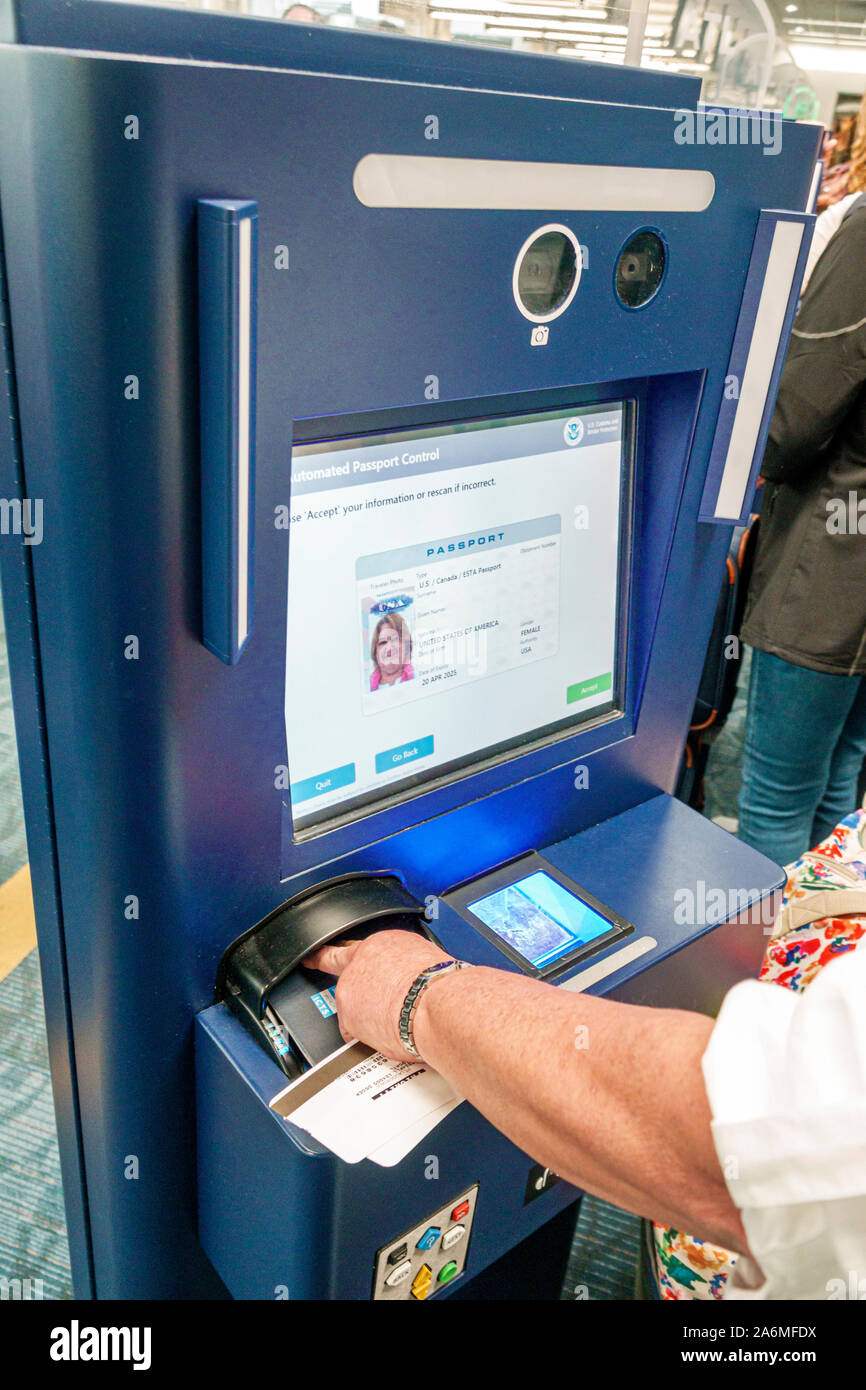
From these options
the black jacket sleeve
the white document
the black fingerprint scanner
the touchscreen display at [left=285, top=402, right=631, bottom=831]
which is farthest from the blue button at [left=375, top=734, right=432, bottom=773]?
the black jacket sleeve

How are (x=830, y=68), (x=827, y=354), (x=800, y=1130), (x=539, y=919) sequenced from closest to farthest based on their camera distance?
(x=800, y=1130), (x=539, y=919), (x=827, y=354), (x=830, y=68)

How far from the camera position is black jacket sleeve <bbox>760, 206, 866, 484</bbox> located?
64.2 inches

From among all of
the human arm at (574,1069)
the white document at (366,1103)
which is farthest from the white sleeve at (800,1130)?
the white document at (366,1103)

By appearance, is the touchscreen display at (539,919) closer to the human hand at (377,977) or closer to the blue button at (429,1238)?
the human hand at (377,977)

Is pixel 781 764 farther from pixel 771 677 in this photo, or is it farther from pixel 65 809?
pixel 65 809

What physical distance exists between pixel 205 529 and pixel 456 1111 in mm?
561

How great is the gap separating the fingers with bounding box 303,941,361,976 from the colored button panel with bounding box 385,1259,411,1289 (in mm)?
282

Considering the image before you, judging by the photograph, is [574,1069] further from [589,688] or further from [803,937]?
[803,937]

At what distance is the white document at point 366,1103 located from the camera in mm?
820

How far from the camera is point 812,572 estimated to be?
6.20 feet

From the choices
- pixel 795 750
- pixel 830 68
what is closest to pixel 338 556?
pixel 795 750

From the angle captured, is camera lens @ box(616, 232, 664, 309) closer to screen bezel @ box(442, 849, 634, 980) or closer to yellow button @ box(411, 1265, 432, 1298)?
screen bezel @ box(442, 849, 634, 980)

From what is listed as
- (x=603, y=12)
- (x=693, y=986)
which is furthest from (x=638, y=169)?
(x=693, y=986)

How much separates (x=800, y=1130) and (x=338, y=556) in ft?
1.81
